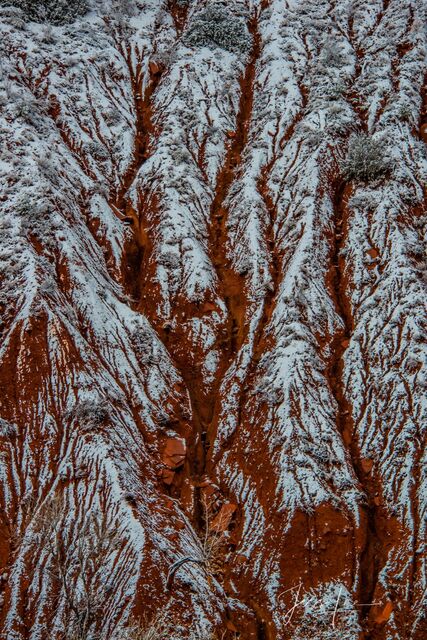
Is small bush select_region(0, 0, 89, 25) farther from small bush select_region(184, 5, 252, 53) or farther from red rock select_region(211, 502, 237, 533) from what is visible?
red rock select_region(211, 502, 237, 533)

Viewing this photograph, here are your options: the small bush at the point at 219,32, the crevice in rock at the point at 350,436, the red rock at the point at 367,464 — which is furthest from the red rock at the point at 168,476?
the small bush at the point at 219,32

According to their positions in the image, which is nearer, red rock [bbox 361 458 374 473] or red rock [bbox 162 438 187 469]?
red rock [bbox 361 458 374 473]

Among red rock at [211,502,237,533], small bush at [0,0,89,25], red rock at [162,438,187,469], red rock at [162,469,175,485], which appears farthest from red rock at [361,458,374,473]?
small bush at [0,0,89,25]

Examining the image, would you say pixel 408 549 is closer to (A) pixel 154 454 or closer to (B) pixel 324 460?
(B) pixel 324 460

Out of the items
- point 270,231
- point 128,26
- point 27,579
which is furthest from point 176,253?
point 128,26

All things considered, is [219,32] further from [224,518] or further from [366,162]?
[224,518]

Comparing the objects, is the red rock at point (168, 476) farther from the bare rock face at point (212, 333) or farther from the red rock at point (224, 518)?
the red rock at point (224, 518)
